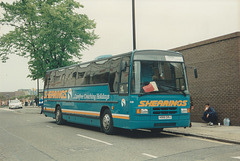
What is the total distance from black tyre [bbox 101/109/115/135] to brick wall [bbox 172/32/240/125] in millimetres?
6100

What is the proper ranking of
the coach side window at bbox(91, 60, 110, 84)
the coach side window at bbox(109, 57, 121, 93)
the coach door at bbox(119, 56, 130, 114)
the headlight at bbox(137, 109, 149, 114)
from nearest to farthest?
the headlight at bbox(137, 109, 149, 114) < the coach door at bbox(119, 56, 130, 114) < the coach side window at bbox(109, 57, 121, 93) < the coach side window at bbox(91, 60, 110, 84)

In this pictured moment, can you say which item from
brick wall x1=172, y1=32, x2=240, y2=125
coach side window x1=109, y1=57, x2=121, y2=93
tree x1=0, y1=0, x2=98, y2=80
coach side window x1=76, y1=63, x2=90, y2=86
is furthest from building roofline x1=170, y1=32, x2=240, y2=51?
tree x1=0, y1=0, x2=98, y2=80

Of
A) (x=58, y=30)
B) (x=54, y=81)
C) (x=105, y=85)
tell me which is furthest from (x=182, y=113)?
(x=58, y=30)

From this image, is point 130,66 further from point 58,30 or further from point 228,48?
point 58,30

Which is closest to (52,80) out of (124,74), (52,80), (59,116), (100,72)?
(52,80)

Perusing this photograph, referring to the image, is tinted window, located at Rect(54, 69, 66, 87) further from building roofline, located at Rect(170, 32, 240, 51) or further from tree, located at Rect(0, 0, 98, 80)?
tree, located at Rect(0, 0, 98, 80)

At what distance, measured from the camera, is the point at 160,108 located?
1112 cm

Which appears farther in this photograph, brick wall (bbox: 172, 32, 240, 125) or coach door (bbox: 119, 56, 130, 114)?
brick wall (bbox: 172, 32, 240, 125)

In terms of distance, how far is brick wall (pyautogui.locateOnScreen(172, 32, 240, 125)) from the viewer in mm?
14665

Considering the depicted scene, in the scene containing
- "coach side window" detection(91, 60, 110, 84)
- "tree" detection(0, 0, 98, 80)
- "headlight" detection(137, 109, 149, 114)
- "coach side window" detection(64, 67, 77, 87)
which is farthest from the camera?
"tree" detection(0, 0, 98, 80)

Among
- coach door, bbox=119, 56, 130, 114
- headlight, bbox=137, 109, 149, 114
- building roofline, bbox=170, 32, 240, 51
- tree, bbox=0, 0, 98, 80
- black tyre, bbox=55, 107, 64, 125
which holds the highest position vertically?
tree, bbox=0, 0, 98, 80

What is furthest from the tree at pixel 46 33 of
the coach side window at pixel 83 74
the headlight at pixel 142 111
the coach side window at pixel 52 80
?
the headlight at pixel 142 111

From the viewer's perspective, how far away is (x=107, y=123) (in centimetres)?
1246

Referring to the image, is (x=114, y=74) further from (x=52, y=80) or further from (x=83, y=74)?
(x=52, y=80)
